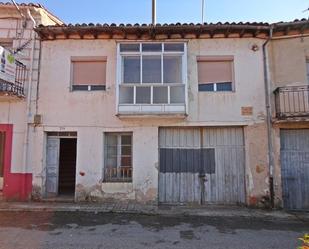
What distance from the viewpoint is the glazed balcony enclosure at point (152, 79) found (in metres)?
10.0

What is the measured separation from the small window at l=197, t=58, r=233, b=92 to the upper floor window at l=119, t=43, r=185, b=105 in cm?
88

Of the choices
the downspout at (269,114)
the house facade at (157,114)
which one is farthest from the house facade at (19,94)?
the downspout at (269,114)

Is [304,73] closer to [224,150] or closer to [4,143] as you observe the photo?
[224,150]

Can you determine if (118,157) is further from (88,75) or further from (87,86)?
(88,75)

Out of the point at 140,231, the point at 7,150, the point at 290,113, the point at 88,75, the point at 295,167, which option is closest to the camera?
the point at 140,231

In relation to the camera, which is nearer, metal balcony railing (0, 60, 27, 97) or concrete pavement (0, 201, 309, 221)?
concrete pavement (0, 201, 309, 221)

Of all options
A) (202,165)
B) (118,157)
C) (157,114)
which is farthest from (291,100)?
(118,157)

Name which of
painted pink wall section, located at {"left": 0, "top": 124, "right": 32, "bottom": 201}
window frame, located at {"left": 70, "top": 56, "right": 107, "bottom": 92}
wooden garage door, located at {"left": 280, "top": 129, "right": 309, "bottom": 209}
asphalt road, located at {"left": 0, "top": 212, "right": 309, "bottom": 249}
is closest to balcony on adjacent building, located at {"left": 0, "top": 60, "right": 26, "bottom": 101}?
window frame, located at {"left": 70, "top": 56, "right": 107, "bottom": 92}

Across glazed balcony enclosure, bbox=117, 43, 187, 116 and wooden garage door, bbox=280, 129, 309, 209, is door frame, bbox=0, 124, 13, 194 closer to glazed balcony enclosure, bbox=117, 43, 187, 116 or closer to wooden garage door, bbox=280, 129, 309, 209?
glazed balcony enclosure, bbox=117, 43, 187, 116

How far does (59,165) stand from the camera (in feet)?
38.4

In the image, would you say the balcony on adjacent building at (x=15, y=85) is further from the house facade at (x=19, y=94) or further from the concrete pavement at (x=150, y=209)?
the concrete pavement at (x=150, y=209)

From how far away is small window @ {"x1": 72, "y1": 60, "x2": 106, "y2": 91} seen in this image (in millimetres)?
10781

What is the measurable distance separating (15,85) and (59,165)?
357 cm

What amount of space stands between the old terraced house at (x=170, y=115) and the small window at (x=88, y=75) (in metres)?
0.05
